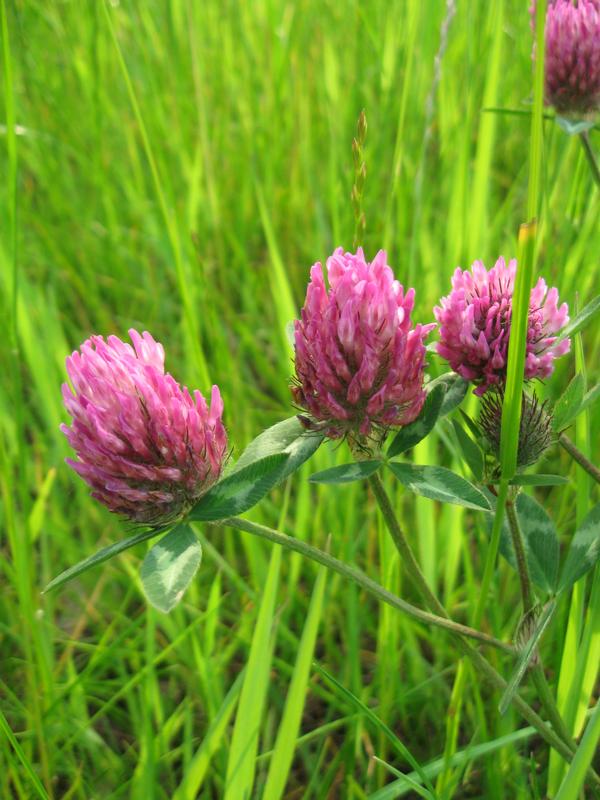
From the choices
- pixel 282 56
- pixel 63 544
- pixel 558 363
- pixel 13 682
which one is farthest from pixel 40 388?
pixel 282 56

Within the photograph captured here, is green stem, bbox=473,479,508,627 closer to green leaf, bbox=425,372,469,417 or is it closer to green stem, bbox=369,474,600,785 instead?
green stem, bbox=369,474,600,785

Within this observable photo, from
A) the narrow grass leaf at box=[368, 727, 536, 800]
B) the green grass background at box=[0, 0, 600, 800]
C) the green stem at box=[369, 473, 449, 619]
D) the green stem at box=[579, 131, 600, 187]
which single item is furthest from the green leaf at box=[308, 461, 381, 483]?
the green stem at box=[579, 131, 600, 187]

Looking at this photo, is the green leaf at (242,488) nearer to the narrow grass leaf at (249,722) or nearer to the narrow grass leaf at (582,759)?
the narrow grass leaf at (249,722)

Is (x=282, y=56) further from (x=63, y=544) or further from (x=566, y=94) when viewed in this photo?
(x=63, y=544)

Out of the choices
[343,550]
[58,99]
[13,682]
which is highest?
[58,99]

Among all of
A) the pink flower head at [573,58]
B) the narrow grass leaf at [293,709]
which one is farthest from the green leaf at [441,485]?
the pink flower head at [573,58]

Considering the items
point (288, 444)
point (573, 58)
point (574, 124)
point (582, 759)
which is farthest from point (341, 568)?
point (573, 58)
